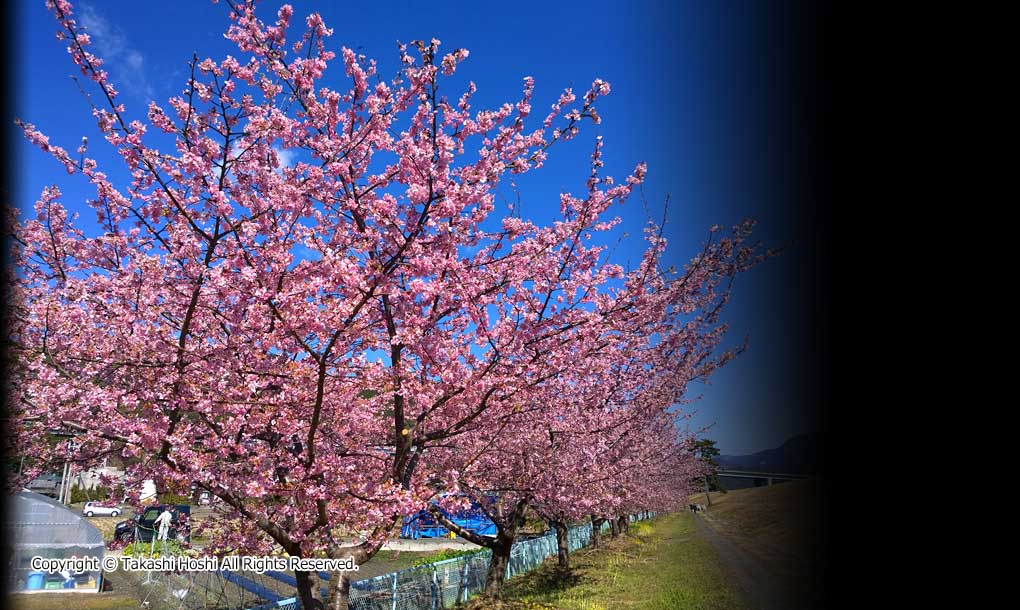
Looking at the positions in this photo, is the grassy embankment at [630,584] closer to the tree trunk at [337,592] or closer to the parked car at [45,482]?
the tree trunk at [337,592]

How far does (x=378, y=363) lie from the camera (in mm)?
5117

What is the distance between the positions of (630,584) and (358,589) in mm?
8428

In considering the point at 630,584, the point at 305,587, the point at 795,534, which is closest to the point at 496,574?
the point at 630,584

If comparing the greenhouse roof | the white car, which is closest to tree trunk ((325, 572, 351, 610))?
the white car

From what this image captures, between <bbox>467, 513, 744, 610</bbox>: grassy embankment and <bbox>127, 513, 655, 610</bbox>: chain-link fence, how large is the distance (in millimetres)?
726

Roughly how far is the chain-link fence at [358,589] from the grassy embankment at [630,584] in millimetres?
726

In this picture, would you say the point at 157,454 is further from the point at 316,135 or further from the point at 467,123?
the point at 467,123

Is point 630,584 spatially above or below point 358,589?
below

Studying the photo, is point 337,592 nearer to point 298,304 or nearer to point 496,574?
point 298,304

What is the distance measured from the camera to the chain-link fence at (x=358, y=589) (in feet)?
24.1

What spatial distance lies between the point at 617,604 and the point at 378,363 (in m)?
9.17

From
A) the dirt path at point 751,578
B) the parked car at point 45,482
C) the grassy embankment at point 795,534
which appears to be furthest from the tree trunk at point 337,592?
the grassy embankment at point 795,534

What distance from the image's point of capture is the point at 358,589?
834 cm

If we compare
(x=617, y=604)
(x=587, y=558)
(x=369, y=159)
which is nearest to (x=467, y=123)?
(x=369, y=159)
